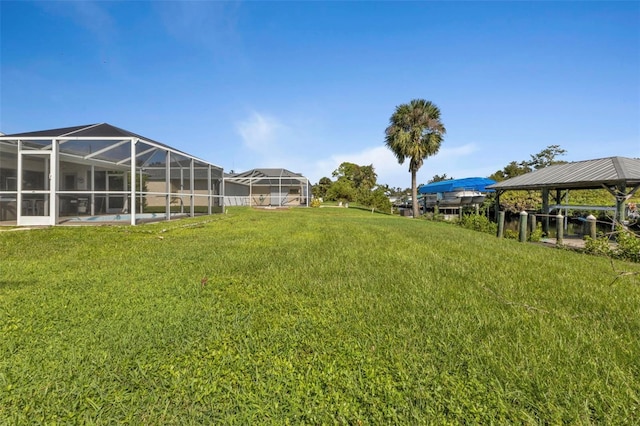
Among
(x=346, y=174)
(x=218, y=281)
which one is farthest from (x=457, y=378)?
(x=346, y=174)

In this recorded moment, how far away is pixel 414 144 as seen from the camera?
25.6 meters

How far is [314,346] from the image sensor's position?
95.4 inches

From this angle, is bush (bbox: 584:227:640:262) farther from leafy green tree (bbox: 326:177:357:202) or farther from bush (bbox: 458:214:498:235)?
leafy green tree (bbox: 326:177:357:202)

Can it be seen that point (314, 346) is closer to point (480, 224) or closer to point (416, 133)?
point (480, 224)

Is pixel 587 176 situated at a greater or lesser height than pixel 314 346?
greater

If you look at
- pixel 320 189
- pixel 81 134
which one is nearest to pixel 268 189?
pixel 81 134

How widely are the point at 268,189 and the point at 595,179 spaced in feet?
96.9

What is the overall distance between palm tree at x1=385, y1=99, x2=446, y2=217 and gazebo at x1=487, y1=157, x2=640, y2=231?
11261 millimetres

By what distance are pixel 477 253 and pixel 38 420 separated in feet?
22.4

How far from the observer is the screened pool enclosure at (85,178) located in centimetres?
1019

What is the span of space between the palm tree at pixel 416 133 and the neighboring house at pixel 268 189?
10.4 meters

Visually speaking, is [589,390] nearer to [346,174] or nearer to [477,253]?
[477,253]

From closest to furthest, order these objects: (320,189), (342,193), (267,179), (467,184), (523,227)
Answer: (523,227) → (467,184) → (267,179) → (342,193) → (320,189)

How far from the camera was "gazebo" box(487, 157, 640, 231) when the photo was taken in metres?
9.13
